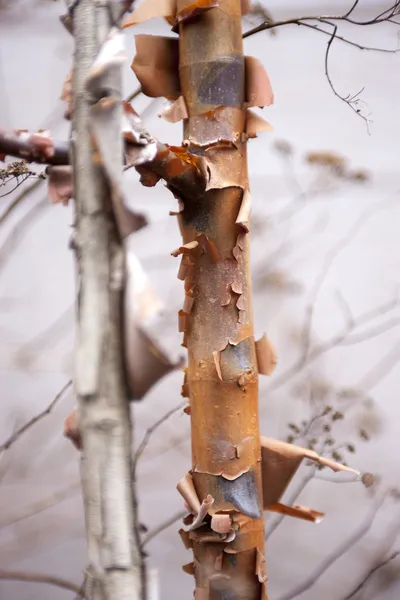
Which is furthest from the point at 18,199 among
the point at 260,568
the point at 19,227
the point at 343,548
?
the point at 343,548

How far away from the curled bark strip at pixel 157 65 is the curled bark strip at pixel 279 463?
30cm

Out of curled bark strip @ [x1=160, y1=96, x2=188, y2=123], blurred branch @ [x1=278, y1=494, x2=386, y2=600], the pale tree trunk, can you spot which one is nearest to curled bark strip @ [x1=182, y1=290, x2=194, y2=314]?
curled bark strip @ [x1=160, y1=96, x2=188, y2=123]

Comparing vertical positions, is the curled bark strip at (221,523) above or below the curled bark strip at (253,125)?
below

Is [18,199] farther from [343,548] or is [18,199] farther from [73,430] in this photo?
[343,548]

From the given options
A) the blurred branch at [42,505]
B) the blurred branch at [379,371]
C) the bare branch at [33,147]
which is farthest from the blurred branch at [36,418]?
the blurred branch at [379,371]

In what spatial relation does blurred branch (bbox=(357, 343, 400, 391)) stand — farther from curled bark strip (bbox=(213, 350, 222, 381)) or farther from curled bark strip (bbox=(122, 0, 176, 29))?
curled bark strip (bbox=(122, 0, 176, 29))

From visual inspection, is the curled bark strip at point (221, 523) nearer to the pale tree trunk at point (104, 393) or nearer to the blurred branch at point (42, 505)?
the pale tree trunk at point (104, 393)

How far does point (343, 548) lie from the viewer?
3.04ft

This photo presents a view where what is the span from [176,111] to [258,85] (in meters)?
0.07

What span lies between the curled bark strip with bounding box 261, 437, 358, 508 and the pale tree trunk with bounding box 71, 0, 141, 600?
0.30 meters

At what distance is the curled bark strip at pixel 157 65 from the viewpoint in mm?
456

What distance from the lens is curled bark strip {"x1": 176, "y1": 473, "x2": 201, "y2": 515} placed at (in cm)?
46

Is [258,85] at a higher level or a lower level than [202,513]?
higher

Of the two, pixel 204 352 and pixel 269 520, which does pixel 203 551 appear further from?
pixel 269 520
